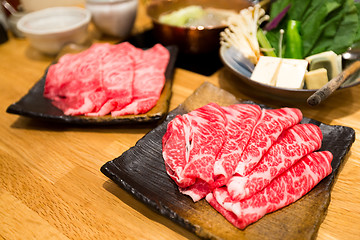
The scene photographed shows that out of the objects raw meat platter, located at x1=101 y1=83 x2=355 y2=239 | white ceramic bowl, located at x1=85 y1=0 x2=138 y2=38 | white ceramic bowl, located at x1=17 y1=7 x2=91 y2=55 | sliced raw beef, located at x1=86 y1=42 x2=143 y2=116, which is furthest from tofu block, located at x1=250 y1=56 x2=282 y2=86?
white ceramic bowl, located at x1=17 y1=7 x2=91 y2=55

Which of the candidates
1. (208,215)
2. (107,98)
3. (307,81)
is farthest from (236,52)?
(208,215)

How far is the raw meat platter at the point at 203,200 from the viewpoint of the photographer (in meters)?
1.19

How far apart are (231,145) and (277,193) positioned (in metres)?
0.30

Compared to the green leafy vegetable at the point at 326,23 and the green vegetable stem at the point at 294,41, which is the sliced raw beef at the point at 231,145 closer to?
the green vegetable stem at the point at 294,41

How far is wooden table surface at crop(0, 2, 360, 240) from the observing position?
1.32 metres

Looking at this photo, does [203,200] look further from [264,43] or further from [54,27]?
[54,27]

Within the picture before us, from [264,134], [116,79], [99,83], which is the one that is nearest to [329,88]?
[264,134]

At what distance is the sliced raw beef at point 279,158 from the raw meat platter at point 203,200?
124 mm

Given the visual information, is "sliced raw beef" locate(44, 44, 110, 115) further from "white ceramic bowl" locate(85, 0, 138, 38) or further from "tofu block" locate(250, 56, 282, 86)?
"tofu block" locate(250, 56, 282, 86)

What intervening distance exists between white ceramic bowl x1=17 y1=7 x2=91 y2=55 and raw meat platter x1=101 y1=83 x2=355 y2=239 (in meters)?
1.56

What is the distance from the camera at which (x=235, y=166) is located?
1.32 m

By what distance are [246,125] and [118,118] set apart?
797 mm

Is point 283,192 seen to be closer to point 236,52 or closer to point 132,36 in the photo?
point 236,52

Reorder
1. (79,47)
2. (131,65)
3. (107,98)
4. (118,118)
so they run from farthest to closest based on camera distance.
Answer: (79,47), (131,65), (107,98), (118,118)
